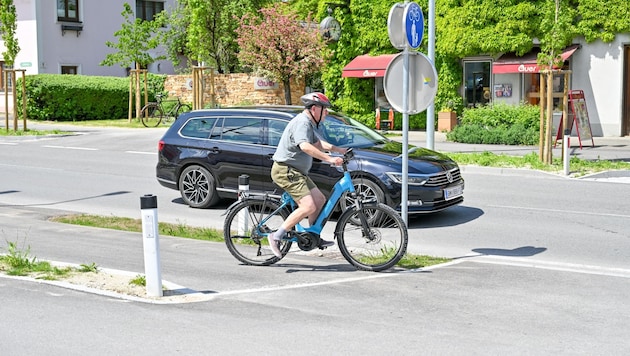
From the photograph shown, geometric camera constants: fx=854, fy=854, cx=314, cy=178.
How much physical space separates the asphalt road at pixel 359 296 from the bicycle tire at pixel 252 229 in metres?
0.22

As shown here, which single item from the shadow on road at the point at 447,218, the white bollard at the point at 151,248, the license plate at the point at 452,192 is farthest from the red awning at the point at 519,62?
the white bollard at the point at 151,248

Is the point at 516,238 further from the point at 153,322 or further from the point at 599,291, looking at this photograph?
the point at 153,322

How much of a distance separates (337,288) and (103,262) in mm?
2636

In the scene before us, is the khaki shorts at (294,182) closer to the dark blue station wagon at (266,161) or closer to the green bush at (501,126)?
the dark blue station wagon at (266,161)

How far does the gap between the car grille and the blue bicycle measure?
2.89 metres

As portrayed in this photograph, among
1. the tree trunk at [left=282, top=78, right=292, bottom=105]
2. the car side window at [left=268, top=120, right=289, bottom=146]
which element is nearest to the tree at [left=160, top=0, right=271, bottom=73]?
the tree trunk at [left=282, top=78, right=292, bottom=105]

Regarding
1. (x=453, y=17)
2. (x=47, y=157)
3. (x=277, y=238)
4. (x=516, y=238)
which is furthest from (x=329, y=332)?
(x=453, y=17)

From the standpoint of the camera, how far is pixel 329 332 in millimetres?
6199

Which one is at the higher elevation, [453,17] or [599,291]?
[453,17]

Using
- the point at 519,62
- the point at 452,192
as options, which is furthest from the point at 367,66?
the point at 452,192

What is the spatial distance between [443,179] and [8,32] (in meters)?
21.9

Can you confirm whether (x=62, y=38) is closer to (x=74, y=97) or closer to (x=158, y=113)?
(x=74, y=97)

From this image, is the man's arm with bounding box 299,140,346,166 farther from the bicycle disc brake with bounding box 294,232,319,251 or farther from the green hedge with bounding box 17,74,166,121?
the green hedge with bounding box 17,74,166,121

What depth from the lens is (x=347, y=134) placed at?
493 inches
